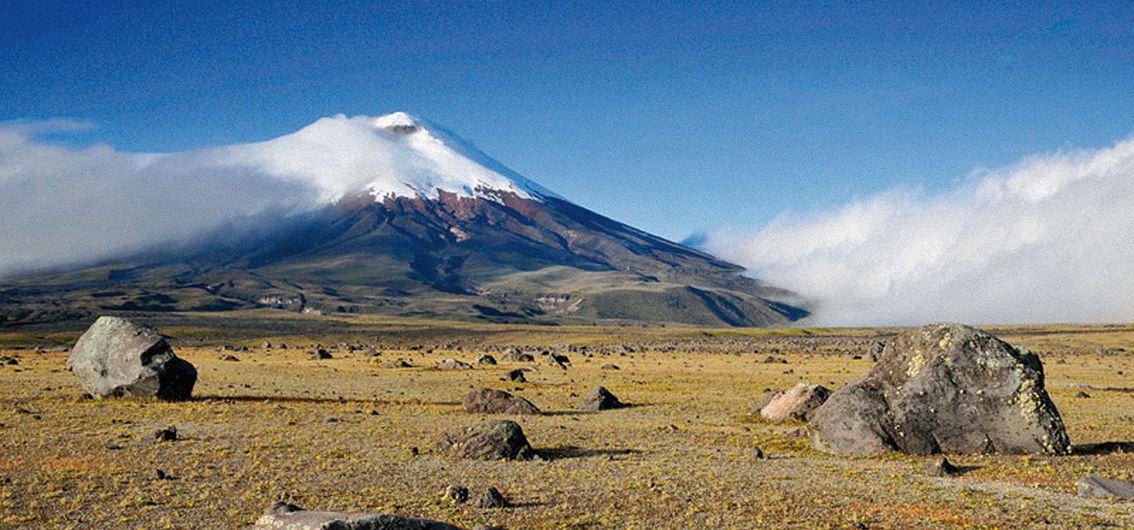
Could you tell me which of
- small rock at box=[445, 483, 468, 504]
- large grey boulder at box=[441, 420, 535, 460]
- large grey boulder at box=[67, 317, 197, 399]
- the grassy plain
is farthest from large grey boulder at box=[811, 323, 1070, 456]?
large grey boulder at box=[67, 317, 197, 399]

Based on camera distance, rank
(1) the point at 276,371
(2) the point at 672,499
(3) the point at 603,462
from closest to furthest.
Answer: (2) the point at 672,499 < (3) the point at 603,462 < (1) the point at 276,371

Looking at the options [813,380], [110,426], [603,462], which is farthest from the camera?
[813,380]

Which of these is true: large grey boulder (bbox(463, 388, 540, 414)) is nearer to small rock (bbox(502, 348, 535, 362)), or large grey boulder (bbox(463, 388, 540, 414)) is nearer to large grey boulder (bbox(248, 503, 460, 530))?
large grey boulder (bbox(248, 503, 460, 530))

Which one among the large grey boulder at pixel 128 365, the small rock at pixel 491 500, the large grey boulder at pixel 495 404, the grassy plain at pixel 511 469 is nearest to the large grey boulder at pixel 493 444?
the grassy plain at pixel 511 469

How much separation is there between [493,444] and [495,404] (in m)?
13.8

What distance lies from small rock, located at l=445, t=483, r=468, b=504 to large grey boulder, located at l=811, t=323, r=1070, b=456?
13.0 meters

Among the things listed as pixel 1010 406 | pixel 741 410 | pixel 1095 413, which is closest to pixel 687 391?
pixel 741 410

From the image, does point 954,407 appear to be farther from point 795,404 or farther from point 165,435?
point 165,435

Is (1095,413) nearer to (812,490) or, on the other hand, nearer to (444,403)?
(812,490)

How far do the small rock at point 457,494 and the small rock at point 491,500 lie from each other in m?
0.46

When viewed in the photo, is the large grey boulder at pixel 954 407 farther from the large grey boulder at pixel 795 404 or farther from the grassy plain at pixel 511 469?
the large grey boulder at pixel 795 404

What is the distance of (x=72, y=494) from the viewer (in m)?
19.8

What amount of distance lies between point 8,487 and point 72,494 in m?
1.86

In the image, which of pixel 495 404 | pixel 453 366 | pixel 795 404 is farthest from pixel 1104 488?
pixel 453 366
